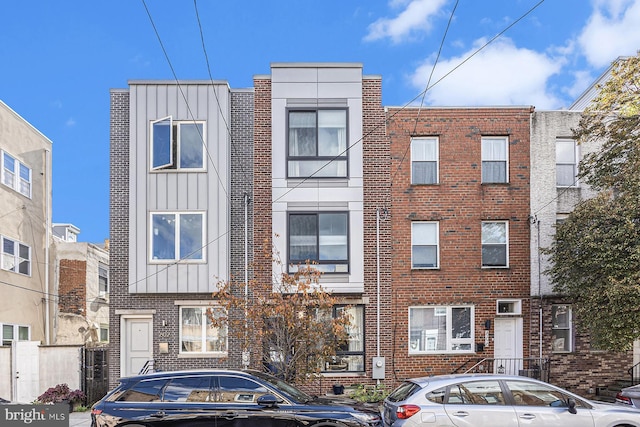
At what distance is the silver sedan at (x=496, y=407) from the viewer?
32.4 ft

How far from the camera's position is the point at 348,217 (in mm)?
18062

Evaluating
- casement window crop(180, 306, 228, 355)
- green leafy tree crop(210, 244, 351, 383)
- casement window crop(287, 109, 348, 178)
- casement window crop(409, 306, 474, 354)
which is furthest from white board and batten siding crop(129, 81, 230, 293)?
casement window crop(409, 306, 474, 354)

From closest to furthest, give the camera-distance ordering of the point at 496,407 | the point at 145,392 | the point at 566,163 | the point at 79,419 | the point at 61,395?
the point at 145,392
the point at 496,407
the point at 79,419
the point at 61,395
the point at 566,163

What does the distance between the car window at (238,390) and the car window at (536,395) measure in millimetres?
4250

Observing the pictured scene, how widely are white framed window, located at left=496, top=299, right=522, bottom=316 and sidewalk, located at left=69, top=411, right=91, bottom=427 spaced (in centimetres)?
1184

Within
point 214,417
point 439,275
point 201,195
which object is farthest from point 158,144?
point 214,417

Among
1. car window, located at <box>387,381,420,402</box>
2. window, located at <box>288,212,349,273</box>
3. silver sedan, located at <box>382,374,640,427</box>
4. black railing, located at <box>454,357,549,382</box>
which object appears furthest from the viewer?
window, located at <box>288,212,349,273</box>

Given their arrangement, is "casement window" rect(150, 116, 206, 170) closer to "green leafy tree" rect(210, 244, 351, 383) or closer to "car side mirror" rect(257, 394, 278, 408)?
"green leafy tree" rect(210, 244, 351, 383)

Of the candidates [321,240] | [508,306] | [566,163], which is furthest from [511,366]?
[321,240]

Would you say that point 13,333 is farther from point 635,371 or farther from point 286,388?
point 635,371

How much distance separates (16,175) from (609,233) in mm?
19055

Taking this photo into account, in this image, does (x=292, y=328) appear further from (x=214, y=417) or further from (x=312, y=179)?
(x=312, y=179)

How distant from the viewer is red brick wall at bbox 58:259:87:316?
24.7m

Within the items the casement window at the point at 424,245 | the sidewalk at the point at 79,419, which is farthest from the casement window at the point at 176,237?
the casement window at the point at 424,245
